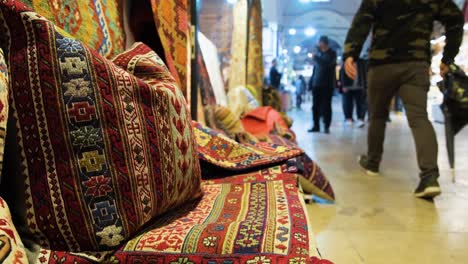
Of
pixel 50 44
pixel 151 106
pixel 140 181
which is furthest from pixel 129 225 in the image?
pixel 50 44

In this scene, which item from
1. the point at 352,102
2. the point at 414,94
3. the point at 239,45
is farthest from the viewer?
the point at 352,102

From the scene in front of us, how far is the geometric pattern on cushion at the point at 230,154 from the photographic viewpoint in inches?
62.0

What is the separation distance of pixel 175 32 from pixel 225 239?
1.31 meters

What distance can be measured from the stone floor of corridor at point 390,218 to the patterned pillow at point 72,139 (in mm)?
834

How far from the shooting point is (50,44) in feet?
2.58

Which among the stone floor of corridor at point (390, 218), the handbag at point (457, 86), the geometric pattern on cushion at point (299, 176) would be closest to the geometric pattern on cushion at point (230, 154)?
the geometric pattern on cushion at point (299, 176)

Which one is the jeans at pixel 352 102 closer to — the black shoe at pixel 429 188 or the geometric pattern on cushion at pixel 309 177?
the black shoe at pixel 429 188

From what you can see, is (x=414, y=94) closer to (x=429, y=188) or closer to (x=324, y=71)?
(x=429, y=188)

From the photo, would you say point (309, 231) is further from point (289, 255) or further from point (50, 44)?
point (50, 44)

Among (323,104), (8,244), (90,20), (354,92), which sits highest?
(90,20)

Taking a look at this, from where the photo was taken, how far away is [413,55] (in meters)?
2.19

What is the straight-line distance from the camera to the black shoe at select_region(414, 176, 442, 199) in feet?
6.63

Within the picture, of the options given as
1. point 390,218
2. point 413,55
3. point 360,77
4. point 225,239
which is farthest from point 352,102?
point 225,239

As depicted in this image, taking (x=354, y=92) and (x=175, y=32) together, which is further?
(x=354, y=92)
